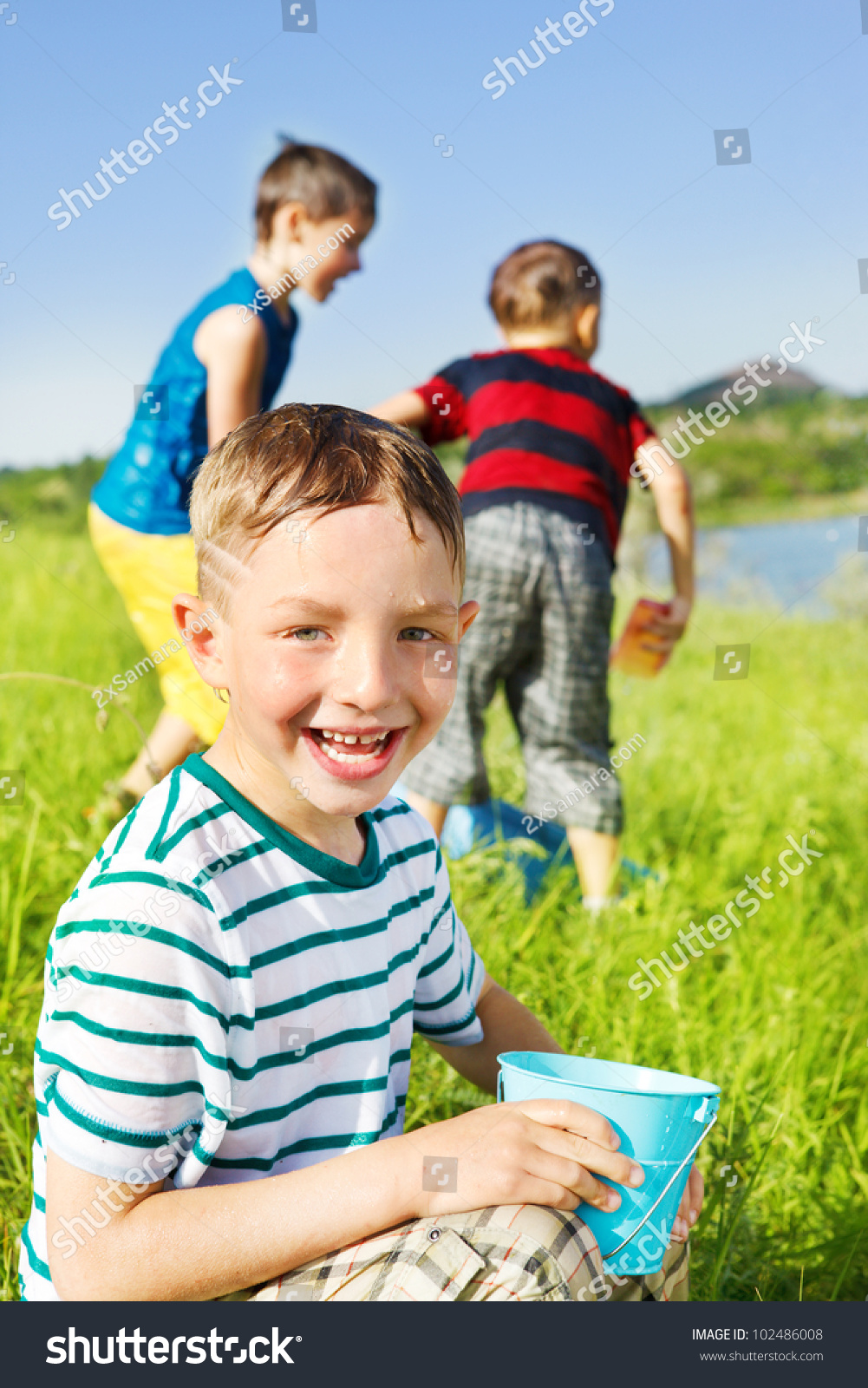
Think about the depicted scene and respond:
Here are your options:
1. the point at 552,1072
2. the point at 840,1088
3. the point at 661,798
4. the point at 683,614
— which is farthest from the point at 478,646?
the point at 552,1072

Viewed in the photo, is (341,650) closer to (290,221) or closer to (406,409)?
(406,409)

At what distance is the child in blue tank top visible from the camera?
1995mm

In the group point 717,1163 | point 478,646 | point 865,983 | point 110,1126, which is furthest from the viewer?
point 478,646

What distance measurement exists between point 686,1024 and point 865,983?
0.48m

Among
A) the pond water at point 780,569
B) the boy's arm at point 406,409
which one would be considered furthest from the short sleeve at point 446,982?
the pond water at point 780,569

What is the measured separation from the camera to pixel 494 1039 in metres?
1.08

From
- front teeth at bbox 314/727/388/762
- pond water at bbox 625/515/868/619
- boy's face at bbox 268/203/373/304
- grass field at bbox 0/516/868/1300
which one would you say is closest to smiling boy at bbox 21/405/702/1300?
front teeth at bbox 314/727/388/762

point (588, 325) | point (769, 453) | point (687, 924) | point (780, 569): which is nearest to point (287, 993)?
point (687, 924)

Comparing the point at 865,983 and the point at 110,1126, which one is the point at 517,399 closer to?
the point at 865,983

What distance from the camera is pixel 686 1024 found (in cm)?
160

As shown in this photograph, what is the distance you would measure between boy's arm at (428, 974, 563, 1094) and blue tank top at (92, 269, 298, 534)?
120 centimetres

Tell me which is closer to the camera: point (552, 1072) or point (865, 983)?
point (552, 1072)

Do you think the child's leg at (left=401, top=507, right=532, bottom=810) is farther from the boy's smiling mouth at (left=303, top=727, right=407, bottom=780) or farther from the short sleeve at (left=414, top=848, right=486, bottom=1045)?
the boy's smiling mouth at (left=303, top=727, right=407, bottom=780)

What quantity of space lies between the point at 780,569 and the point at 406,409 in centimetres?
470
